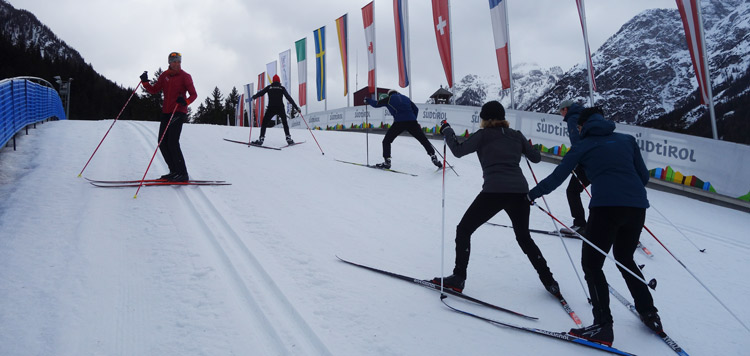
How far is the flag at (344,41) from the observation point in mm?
21562

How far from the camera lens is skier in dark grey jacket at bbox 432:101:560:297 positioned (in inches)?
133

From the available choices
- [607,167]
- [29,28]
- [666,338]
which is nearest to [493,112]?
[607,167]

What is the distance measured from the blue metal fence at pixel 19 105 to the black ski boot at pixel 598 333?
7786 mm

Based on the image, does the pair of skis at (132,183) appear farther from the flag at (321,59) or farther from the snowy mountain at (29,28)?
the snowy mountain at (29,28)

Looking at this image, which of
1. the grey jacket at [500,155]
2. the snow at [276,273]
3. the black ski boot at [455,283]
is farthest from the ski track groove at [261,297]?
the grey jacket at [500,155]

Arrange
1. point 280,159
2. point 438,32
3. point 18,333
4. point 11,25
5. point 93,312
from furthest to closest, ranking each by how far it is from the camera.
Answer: point 11,25 → point 438,32 → point 280,159 → point 93,312 → point 18,333

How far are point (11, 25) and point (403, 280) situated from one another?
193 meters

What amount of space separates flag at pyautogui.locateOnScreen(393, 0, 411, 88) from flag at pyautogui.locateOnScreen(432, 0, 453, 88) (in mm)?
1642

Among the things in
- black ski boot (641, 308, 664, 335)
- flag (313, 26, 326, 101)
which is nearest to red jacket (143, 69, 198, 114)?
black ski boot (641, 308, 664, 335)

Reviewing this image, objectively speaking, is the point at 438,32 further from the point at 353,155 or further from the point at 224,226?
the point at 224,226

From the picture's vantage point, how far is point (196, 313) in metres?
2.81

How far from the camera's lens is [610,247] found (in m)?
2.99

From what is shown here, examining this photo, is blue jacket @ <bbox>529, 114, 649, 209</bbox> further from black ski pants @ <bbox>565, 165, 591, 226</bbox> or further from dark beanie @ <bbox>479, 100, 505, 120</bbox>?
black ski pants @ <bbox>565, 165, 591, 226</bbox>

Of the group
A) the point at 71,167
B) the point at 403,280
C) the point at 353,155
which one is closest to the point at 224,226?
the point at 403,280
